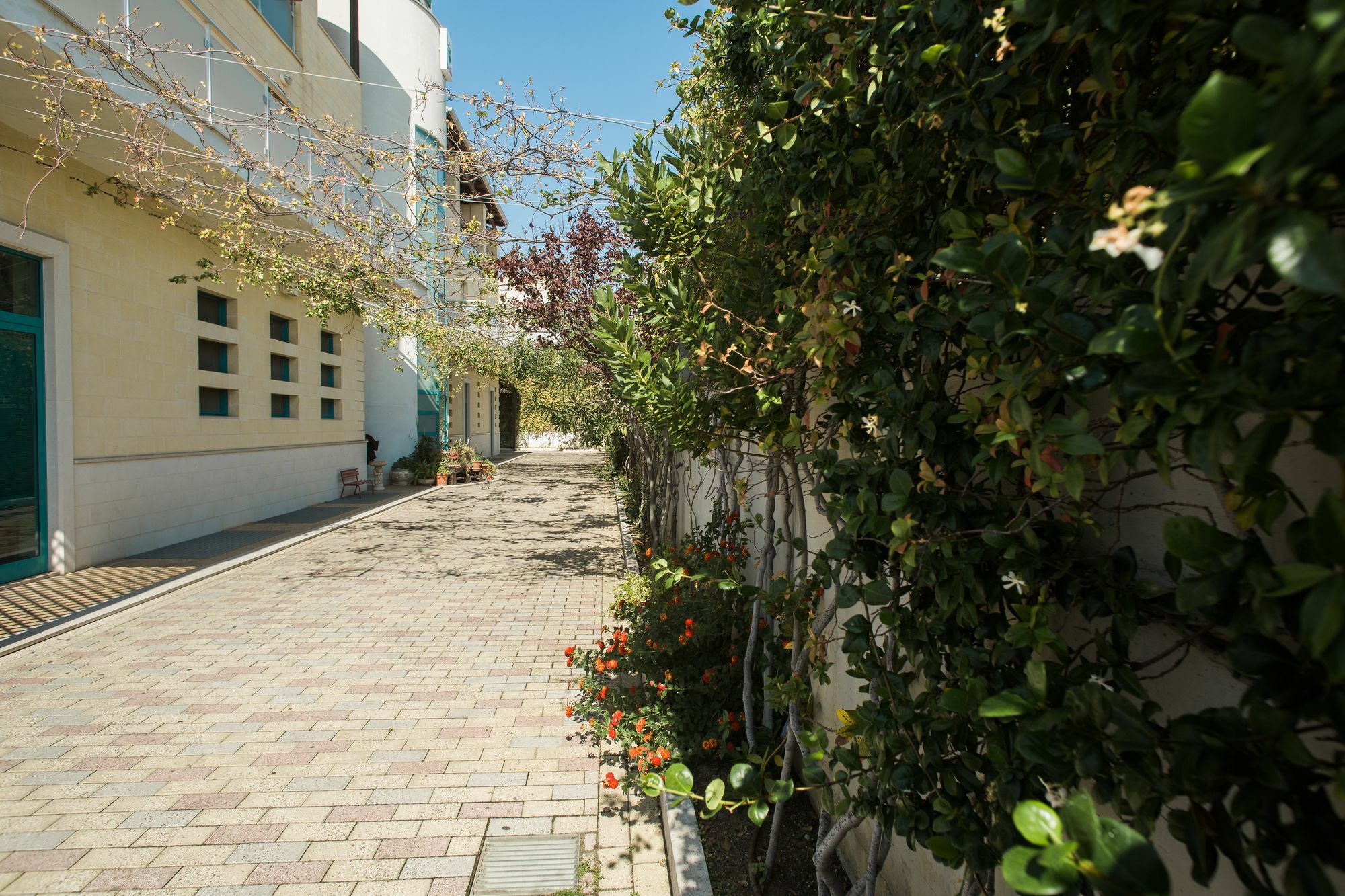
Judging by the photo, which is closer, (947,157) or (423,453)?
(947,157)

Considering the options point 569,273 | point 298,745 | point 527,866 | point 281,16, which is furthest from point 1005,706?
point 281,16

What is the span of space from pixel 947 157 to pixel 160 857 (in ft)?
13.6

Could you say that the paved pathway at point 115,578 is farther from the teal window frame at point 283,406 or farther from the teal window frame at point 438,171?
the teal window frame at point 438,171

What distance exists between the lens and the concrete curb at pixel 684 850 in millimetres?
2592

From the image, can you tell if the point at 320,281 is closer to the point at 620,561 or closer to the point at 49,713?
the point at 49,713

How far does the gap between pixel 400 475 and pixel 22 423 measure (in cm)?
1028

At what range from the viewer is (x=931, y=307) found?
4.59 feet

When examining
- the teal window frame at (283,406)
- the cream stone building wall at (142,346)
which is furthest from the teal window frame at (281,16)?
the teal window frame at (283,406)

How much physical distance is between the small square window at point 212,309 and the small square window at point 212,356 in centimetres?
33

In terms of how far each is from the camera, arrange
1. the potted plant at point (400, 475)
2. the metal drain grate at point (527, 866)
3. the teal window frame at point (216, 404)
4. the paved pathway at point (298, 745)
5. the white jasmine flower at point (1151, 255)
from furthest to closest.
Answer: the potted plant at point (400, 475), the teal window frame at point (216, 404), the paved pathway at point (298, 745), the metal drain grate at point (527, 866), the white jasmine flower at point (1151, 255)

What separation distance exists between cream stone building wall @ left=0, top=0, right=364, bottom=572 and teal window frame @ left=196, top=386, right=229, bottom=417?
10 centimetres

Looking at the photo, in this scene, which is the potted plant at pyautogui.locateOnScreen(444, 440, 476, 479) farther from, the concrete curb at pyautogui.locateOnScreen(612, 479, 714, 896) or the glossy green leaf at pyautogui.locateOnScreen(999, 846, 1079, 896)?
the glossy green leaf at pyautogui.locateOnScreen(999, 846, 1079, 896)

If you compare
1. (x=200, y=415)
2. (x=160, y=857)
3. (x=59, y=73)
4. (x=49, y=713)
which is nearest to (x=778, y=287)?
(x=160, y=857)

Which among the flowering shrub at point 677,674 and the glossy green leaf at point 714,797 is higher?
the glossy green leaf at point 714,797
